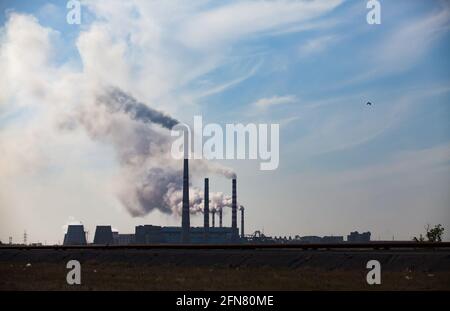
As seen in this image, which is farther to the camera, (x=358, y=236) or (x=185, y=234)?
(x=358, y=236)

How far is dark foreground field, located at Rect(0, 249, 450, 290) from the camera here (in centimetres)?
1922

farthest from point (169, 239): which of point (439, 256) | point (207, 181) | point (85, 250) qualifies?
point (439, 256)

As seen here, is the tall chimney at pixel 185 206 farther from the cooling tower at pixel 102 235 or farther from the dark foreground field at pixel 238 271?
the dark foreground field at pixel 238 271

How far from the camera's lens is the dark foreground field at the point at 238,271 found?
1922 cm

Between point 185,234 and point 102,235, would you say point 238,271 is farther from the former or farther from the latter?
point 102,235

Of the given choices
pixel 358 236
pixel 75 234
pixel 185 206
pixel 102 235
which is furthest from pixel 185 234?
pixel 358 236

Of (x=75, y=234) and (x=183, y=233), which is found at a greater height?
(x=183, y=233)

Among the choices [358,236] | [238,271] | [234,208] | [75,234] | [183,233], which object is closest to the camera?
[238,271]

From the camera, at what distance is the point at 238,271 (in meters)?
25.6

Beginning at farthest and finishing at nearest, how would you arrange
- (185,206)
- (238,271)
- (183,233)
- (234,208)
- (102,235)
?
(102,235) < (234,208) < (183,233) < (185,206) < (238,271)

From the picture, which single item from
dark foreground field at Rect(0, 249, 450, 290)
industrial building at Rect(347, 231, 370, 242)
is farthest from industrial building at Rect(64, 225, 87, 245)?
dark foreground field at Rect(0, 249, 450, 290)

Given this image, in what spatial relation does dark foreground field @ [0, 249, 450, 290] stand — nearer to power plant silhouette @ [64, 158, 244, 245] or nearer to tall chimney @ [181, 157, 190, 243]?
tall chimney @ [181, 157, 190, 243]

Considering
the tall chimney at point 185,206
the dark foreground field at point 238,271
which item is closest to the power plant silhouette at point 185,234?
the tall chimney at point 185,206
